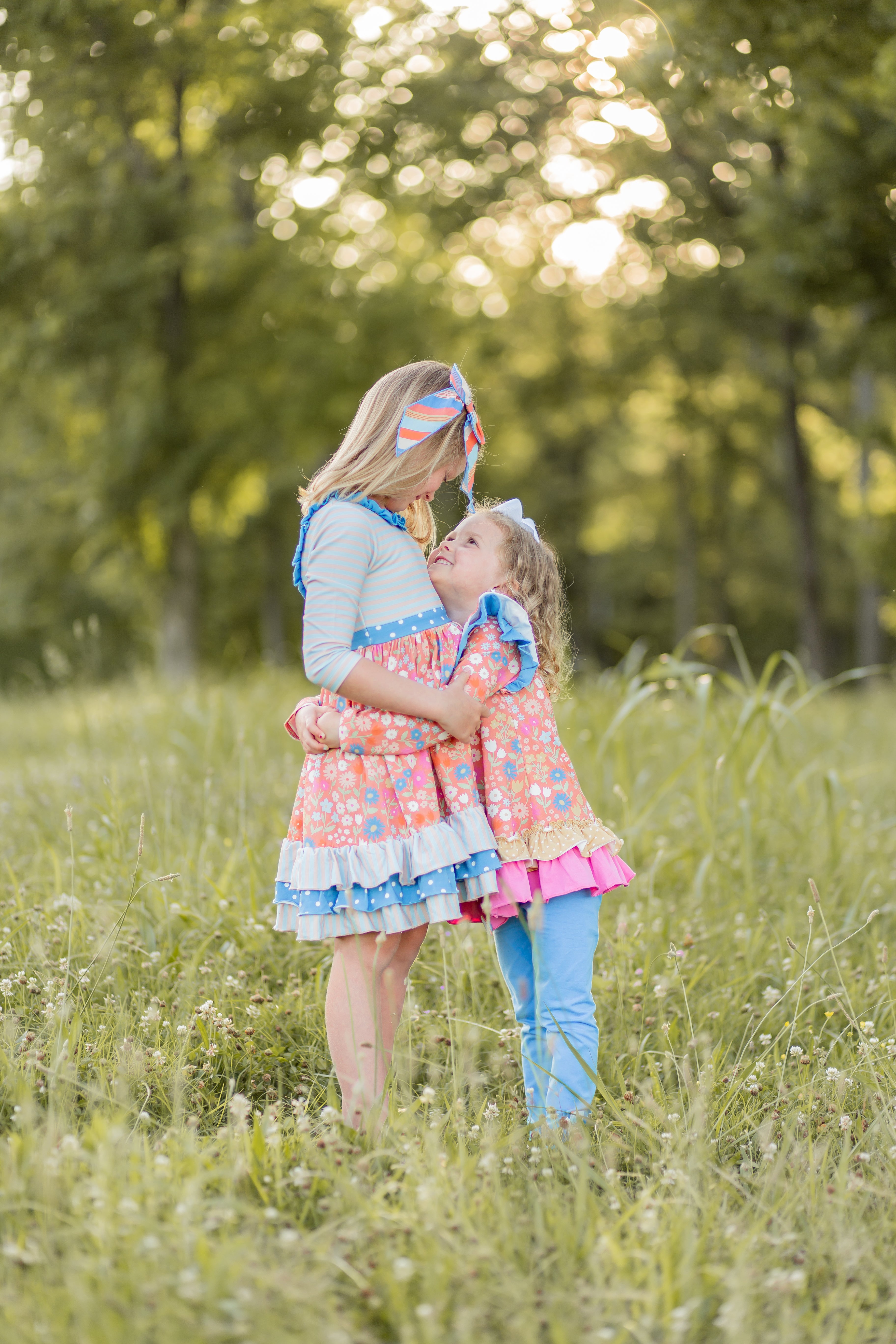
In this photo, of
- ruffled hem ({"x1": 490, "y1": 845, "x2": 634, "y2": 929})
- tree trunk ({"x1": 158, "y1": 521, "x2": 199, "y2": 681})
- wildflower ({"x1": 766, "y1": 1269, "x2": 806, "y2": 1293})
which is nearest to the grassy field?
wildflower ({"x1": 766, "y1": 1269, "x2": 806, "y2": 1293})

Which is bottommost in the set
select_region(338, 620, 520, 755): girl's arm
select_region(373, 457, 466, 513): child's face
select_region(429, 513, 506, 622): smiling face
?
select_region(338, 620, 520, 755): girl's arm

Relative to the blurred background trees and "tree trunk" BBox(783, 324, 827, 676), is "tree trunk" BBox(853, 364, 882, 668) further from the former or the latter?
"tree trunk" BBox(783, 324, 827, 676)

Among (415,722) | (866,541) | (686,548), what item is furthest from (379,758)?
(686,548)

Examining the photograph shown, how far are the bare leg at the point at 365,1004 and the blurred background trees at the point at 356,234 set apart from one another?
3.09 m

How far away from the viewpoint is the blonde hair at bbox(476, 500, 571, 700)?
9.00 feet

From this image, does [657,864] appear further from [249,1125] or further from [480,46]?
[480,46]

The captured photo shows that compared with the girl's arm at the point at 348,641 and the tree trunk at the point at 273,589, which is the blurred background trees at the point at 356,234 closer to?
the tree trunk at the point at 273,589

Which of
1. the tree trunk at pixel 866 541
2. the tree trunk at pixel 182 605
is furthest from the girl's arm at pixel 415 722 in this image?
the tree trunk at pixel 866 541

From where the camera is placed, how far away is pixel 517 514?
9.22 feet

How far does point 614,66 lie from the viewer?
A: 8992 millimetres

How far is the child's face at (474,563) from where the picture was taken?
2738 mm

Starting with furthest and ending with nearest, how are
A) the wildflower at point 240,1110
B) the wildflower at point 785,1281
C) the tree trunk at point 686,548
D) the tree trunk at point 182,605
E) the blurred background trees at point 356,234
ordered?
the tree trunk at point 686,548 → the tree trunk at point 182,605 → the blurred background trees at point 356,234 → the wildflower at point 240,1110 → the wildflower at point 785,1281

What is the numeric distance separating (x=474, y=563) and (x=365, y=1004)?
105 centimetres

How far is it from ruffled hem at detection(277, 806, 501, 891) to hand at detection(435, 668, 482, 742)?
0.19 m
